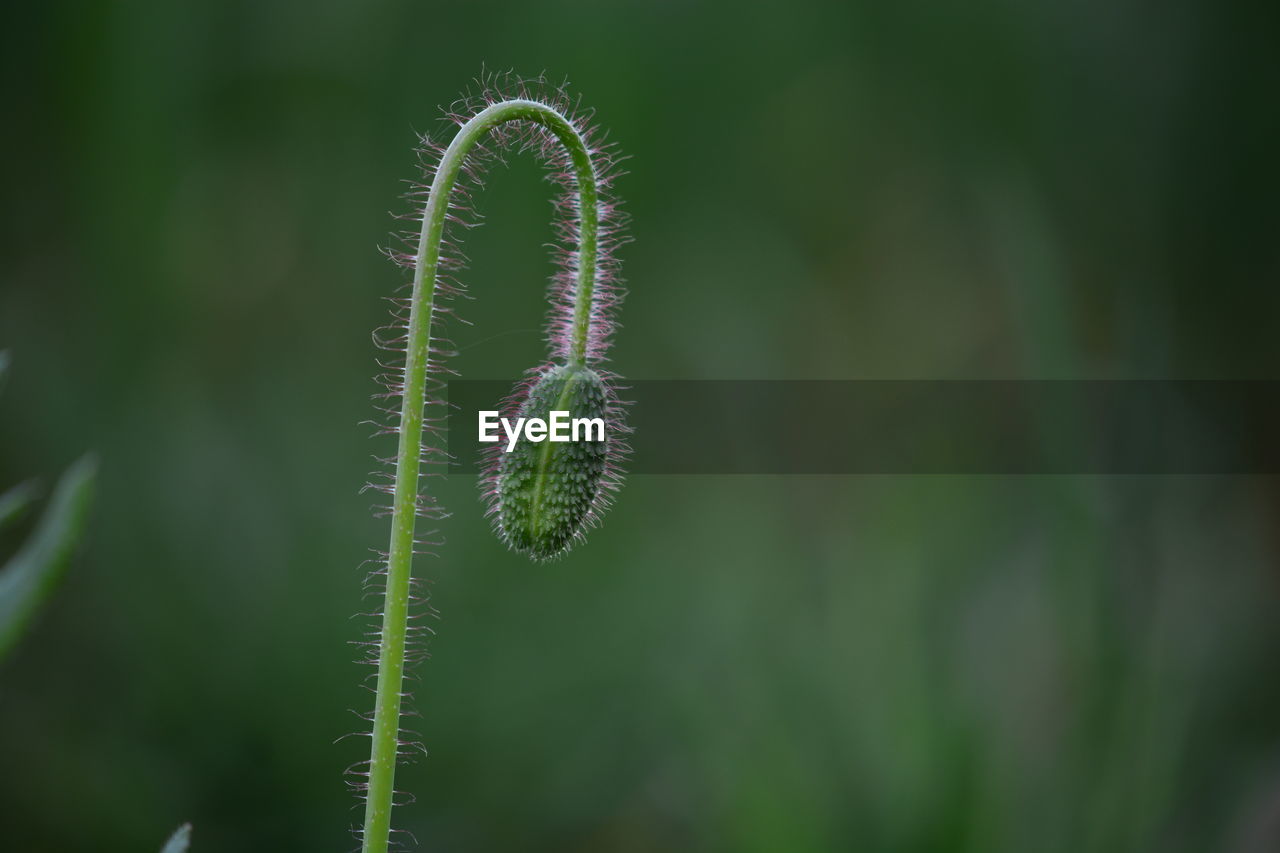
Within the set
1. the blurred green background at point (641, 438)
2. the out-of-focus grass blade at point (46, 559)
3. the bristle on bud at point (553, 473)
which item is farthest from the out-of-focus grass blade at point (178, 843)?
the blurred green background at point (641, 438)

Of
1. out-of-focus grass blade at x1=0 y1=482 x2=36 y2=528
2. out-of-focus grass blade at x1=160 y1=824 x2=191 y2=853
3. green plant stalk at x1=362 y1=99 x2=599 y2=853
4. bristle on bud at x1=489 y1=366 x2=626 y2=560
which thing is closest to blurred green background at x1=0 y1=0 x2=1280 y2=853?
bristle on bud at x1=489 y1=366 x2=626 y2=560

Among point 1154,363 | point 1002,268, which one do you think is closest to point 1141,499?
point 1154,363

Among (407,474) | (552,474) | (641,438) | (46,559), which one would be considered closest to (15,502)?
(46,559)

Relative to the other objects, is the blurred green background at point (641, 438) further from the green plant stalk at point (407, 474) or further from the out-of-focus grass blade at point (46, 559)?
the out-of-focus grass blade at point (46, 559)

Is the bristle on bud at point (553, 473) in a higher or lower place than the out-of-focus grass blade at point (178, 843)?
higher

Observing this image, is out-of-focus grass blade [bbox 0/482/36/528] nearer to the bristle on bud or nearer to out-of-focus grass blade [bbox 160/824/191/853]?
out-of-focus grass blade [bbox 160/824/191/853]
